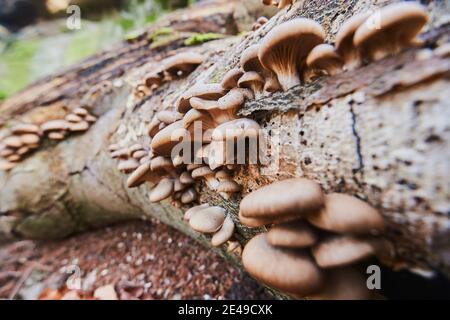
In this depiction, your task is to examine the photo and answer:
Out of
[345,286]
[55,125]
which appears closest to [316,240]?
[345,286]

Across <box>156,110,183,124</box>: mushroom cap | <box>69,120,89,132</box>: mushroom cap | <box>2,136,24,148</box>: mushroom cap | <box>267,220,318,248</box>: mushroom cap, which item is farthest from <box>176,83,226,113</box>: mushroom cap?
<box>2,136,24,148</box>: mushroom cap

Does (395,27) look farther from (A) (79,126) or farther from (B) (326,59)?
(A) (79,126)

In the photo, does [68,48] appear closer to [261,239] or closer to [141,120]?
[141,120]

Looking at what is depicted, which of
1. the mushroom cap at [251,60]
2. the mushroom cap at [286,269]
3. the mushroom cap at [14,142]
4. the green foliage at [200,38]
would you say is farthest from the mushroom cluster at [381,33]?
the mushroom cap at [14,142]

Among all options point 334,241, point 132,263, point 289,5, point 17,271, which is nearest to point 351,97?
point 334,241

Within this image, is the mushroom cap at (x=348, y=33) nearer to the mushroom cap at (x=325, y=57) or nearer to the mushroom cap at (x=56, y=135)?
the mushroom cap at (x=325, y=57)

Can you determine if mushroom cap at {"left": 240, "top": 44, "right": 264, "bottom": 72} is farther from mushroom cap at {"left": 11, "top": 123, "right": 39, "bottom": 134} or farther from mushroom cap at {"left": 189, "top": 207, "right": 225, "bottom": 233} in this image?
mushroom cap at {"left": 11, "top": 123, "right": 39, "bottom": 134}

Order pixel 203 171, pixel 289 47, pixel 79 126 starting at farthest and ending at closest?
pixel 79 126 → pixel 203 171 → pixel 289 47
